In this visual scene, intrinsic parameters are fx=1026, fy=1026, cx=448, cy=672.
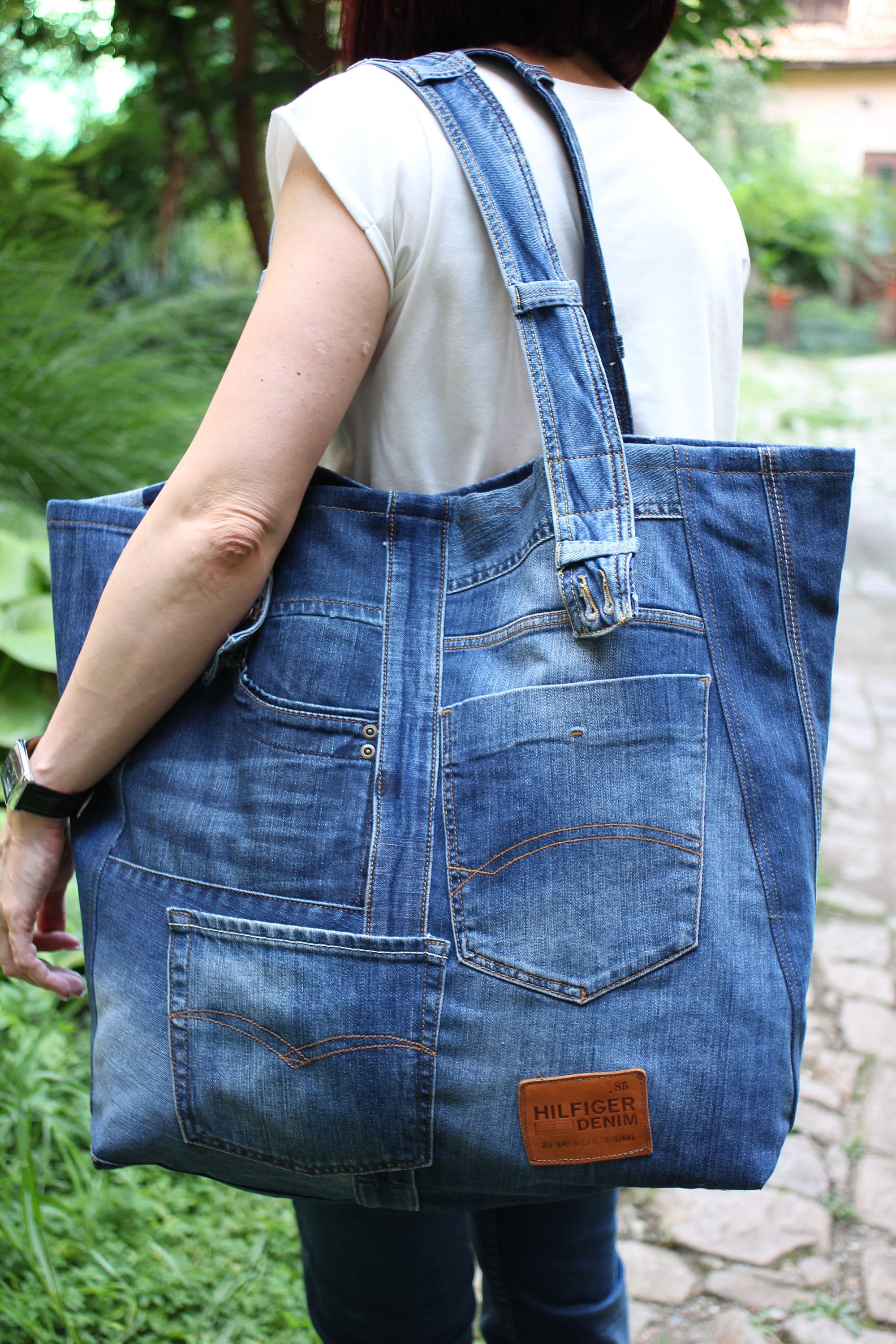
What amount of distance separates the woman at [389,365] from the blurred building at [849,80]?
985 inches

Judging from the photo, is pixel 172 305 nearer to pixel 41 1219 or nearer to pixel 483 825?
pixel 41 1219

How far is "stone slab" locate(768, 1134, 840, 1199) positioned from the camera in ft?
7.83

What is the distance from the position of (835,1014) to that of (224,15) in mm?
3719

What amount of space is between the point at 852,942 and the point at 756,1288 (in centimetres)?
139

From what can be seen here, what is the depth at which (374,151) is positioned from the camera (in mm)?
901

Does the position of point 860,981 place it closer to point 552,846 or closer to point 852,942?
point 852,942

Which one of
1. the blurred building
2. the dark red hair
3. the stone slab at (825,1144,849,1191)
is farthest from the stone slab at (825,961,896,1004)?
the blurred building

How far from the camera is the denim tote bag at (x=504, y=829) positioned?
877mm

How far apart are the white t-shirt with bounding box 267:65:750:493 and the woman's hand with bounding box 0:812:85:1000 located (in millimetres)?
500

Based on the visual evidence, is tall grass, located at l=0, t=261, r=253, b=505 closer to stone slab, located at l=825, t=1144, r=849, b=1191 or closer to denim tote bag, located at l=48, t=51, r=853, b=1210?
denim tote bag, located at l=48, t=51, r=853, b=1210

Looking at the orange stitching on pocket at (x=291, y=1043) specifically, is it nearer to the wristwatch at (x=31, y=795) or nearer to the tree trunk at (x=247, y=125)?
the wristwatch at (x=31, y=795)

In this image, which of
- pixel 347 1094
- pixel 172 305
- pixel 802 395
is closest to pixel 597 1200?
pixel 347 1094

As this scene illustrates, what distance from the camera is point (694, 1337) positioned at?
6.64 feet

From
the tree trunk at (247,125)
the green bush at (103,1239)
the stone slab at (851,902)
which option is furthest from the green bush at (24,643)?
the stone slab at (851,902)
